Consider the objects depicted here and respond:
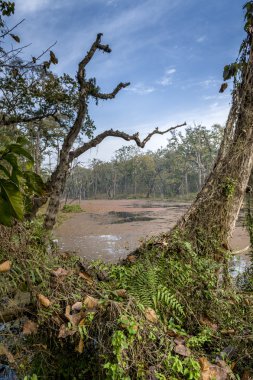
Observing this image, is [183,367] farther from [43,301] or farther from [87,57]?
[87,57]

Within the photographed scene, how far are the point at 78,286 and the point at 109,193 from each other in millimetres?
67957

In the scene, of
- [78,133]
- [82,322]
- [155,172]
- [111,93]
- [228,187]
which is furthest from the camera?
[155,172]

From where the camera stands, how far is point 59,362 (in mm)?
2029

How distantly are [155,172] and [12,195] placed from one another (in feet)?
197

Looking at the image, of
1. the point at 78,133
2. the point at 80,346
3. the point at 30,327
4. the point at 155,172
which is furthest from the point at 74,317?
the point at 155,172

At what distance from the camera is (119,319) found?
170 cm

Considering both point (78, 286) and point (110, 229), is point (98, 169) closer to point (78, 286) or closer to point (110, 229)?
point (110, 229)

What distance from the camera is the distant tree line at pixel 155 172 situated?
52.1m

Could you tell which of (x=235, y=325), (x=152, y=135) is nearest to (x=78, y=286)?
(x=235, y=325)

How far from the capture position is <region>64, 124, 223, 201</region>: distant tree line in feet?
171

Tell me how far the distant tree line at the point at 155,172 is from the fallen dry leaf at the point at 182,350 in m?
46.9

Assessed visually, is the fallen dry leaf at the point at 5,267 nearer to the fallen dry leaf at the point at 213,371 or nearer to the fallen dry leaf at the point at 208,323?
the fallen dry leaf at the point at 213,371

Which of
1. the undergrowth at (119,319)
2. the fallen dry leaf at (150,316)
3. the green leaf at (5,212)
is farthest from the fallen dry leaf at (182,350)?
the green leaf at (5,212)

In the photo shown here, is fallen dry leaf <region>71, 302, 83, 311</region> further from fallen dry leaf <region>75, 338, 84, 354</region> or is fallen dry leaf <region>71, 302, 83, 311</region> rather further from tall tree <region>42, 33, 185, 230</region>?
tall tree <region>42, 33, 185, 230</region>
